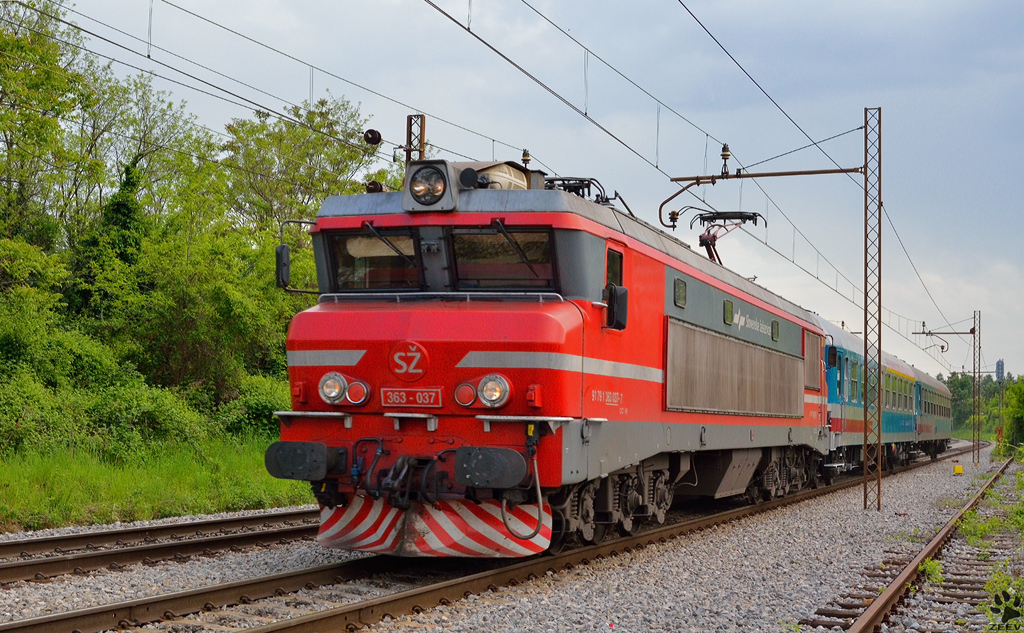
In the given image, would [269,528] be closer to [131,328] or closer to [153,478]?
[153,478]

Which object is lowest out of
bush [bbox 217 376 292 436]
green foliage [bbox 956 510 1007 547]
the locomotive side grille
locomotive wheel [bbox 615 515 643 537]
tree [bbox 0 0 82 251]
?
green foliage [bbox 956 510 1007 547]

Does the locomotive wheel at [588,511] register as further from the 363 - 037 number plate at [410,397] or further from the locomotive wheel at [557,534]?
the 363 - 037 number plate at [410,397]

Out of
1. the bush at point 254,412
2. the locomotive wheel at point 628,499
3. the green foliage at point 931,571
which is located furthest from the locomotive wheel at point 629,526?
the bush at point 254,412

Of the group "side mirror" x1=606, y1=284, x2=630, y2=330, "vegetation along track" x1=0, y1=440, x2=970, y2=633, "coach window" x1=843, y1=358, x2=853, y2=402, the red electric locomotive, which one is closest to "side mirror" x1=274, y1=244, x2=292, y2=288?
the red electric locomotive

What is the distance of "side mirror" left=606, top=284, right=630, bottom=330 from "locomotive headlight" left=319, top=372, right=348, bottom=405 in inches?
101

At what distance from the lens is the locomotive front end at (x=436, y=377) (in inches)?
A: 356

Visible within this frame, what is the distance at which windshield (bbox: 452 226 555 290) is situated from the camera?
9742mm

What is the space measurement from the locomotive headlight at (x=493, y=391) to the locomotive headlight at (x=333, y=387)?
1.31m

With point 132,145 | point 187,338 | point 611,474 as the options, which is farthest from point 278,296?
point 611,474

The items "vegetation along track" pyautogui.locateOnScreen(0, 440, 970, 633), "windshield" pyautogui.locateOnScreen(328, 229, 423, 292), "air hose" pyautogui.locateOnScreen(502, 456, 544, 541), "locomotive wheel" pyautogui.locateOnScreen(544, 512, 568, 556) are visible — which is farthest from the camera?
"locomotive wheel" pyautogui.locateOnScreen(544, 512, 568, 556)

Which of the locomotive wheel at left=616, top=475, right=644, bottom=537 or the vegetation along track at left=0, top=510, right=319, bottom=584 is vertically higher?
the locomotive wheel at left=616, top=475, right=644, bottom=537

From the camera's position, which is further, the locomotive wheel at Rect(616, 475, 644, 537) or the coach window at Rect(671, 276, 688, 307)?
the coach window at Rect(671, 276, 688, 307)

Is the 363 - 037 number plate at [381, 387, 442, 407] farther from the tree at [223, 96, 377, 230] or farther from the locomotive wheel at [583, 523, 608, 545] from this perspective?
the tree at [223, 96, 377, 230]

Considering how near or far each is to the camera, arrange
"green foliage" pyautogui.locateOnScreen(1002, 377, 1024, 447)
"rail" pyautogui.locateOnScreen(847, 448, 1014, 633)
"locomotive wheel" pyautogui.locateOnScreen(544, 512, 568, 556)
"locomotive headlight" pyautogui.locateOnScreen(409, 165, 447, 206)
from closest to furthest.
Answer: "rail" pyautogui.locateOnScreen(847, 448, 1014, 633) < "locomotive headlight" pyautogui.locateOnScreen(409, 165, 447, 206) < "locomotive wheel" pyautogui.locateOnScreen(544, 512, 568, 556) < "green foliage" pyautogui.locateOnScreen(1002, 377, 1024, 447)
